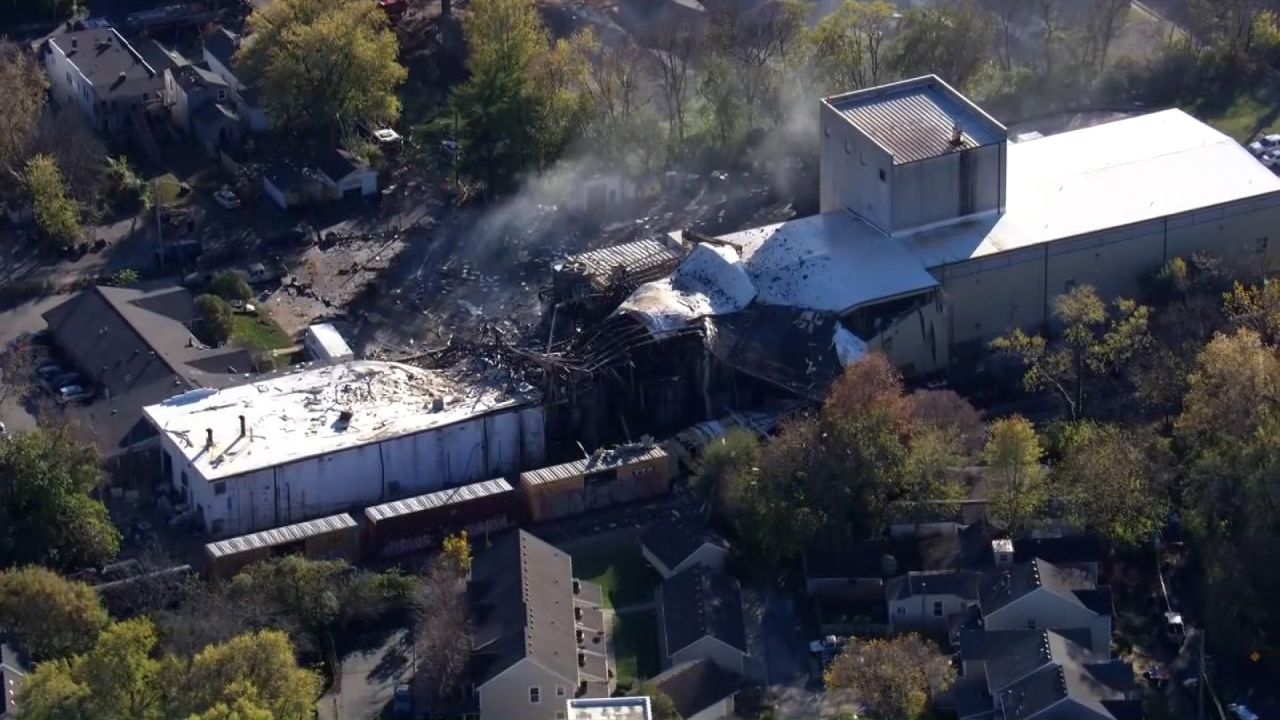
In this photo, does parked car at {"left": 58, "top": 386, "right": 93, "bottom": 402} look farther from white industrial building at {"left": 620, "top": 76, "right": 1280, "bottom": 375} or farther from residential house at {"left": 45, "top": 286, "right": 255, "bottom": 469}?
white industrial building at {"left": 620, "top": 76, "right": 1280, "bottom": 375}

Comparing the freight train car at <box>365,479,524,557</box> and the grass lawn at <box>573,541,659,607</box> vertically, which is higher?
the freight train car at <box>365,479,524,557</box>

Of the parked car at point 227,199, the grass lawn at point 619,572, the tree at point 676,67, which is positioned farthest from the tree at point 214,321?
the tree at point 676,67

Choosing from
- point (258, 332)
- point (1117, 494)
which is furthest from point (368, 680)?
point (1117, 494)

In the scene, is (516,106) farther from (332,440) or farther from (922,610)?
(922,610)

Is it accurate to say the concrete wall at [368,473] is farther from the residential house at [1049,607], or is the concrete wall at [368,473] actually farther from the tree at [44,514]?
the residential house at [1049,607]

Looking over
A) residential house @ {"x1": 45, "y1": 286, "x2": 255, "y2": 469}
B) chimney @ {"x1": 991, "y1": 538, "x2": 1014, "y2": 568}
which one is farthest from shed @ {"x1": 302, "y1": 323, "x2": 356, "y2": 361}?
chimney @ {"x1": 991, "y1": 538, "x2": 1014, "y2": 568}

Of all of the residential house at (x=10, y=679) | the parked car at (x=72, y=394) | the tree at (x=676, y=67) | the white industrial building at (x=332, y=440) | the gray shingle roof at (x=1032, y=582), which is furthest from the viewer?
the tree at (x=676, y=67)
